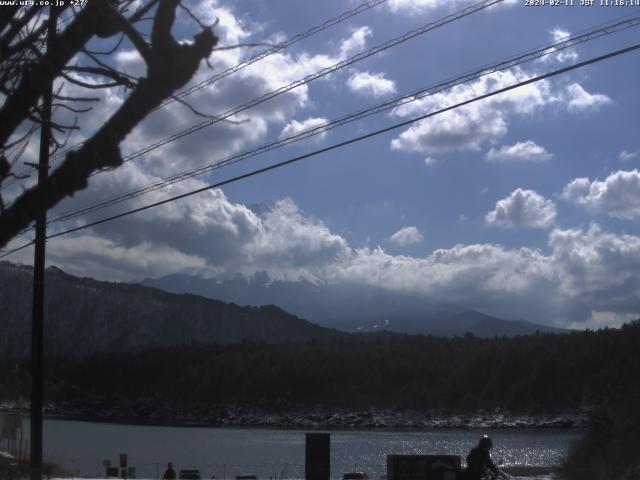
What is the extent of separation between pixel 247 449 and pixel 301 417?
69.1 meters

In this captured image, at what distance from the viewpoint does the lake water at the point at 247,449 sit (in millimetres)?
62031

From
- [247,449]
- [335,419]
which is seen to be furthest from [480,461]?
[335,419]

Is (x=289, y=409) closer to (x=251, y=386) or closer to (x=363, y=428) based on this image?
(x=251, y=386)

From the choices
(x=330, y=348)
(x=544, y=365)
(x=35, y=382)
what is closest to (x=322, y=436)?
(x=35, y=382)

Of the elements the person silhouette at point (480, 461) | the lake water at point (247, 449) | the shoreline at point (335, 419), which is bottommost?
the shoreline at point (335, 419)

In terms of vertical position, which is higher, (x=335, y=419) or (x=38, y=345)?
(x=38, y=345)

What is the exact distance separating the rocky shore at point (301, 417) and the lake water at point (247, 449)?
35.3 feet

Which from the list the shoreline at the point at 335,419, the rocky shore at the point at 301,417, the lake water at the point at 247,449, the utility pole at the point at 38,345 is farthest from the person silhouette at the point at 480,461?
the shoreline at the point at 335,419

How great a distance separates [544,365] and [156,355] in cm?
8286

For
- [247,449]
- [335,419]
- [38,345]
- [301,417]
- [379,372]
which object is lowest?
[301,417]

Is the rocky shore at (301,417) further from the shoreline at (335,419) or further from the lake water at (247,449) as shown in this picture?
the lake water at (247,449)

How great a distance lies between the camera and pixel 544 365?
5650 inches

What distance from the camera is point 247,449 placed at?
85750mm

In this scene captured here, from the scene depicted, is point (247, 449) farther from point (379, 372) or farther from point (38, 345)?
point (379, 372)
